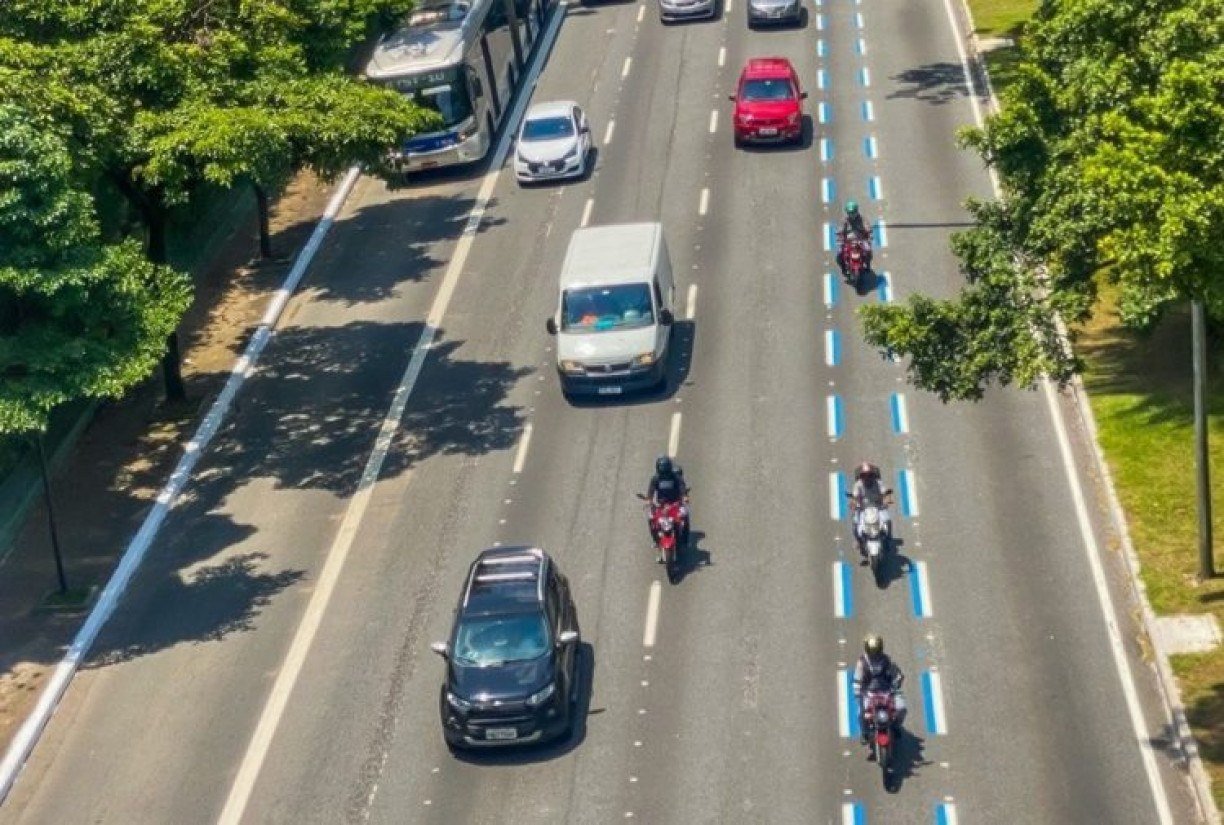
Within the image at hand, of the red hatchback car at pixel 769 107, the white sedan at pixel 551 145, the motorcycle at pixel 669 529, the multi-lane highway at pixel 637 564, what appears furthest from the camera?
the red hatchback car at pixel 769 107

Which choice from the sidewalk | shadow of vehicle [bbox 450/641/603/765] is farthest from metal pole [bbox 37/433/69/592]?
shadow of vehicle [bbox 450/641/603/765]

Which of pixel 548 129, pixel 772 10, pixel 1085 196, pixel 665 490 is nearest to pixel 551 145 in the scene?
pixel 548 129

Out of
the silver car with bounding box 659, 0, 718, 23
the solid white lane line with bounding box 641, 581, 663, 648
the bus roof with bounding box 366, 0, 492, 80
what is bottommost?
the silver car with bounding box 659, 0, 718, 23

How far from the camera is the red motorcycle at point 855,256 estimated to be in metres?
47.3

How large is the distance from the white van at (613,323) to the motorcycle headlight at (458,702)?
44.2 feet

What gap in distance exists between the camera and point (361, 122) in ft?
140

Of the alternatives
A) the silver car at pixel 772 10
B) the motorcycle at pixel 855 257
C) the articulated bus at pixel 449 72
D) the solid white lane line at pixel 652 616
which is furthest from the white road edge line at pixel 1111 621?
the silver car at pixel 772 10

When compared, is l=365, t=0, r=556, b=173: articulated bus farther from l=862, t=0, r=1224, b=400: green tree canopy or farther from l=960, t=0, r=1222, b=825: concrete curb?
l=862, t=0, r=1224, b=400: green tree canopy

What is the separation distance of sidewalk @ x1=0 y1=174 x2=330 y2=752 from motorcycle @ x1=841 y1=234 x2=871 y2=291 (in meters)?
14.0

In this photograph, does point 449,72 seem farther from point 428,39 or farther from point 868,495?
point 868,495

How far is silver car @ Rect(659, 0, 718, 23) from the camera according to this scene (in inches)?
2721

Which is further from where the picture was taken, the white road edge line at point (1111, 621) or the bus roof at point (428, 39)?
the bus roof at point (428, 39)

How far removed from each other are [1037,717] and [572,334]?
15.6 metres

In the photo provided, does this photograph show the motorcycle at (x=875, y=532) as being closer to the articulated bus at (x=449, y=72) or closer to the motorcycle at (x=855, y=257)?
the motorcycle at (x=855, y=257)
